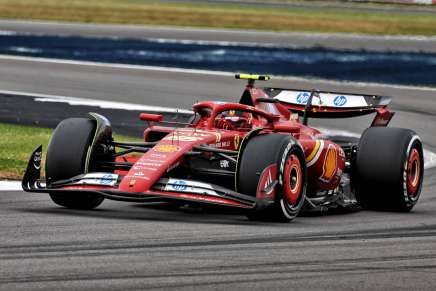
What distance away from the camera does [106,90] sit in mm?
22922

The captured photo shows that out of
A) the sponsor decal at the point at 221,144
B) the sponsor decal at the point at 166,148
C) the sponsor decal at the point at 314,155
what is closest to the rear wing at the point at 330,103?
the sponsor decal at the point at 314,155

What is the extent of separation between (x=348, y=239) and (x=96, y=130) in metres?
2.91

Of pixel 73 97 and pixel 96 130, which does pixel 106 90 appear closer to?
pixel 73 97

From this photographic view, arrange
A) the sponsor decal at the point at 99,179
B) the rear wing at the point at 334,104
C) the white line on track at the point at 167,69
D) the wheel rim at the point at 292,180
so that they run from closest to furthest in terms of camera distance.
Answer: the sponsor decal at the point at 99,179 → the wheel rim at the point at 292,180 → the rear wing at the point at 334,104 → the white line on track at the point at 167,69

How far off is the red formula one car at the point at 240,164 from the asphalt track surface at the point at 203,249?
216 millimetres

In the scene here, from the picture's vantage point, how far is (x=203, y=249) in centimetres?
861

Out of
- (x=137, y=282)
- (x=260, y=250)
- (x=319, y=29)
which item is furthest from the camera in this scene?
(x=319, y=29)

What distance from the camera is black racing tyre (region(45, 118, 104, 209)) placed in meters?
10.9

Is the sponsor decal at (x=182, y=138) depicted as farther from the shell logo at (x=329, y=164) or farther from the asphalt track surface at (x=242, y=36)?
the asphalt track surface at (x=242, y=36)

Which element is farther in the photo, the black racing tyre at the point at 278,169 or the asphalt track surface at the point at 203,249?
the black racing tyre at the point at 278,169

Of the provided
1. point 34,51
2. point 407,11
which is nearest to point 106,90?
point 34,51

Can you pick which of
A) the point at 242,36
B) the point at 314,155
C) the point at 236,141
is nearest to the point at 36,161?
the point at 236,141

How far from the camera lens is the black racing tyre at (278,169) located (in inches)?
402

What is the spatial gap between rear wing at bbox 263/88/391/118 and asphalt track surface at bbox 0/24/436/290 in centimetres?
122
